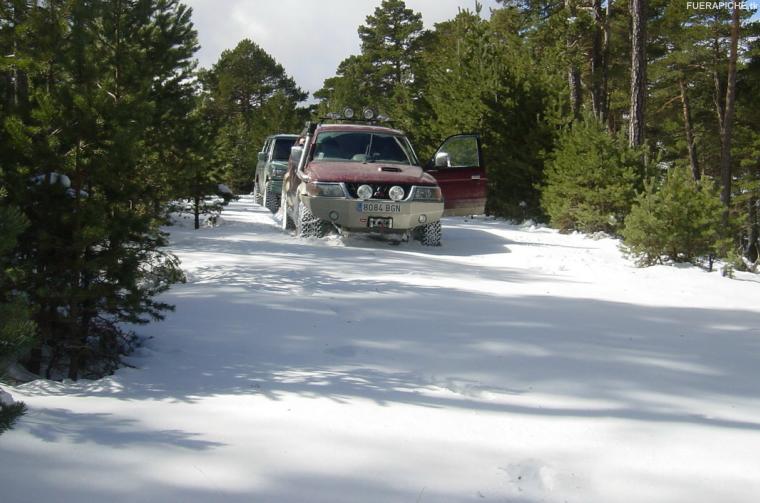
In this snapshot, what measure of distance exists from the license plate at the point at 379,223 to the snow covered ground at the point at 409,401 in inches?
106

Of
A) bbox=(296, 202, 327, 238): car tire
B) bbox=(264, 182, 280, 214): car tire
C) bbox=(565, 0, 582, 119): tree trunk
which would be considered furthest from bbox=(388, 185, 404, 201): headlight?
bbox=(565, 0, 582, 119): tree trunk

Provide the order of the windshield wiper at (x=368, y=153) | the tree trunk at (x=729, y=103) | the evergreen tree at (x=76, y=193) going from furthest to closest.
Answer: the tree trunk at (x=729, y=103), the windshield wiper at (x=368, y=153), the evergreen tree at (x=76, y=193)

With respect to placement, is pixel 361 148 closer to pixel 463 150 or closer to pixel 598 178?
pixel 463 150

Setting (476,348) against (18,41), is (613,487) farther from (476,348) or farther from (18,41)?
(18,41)

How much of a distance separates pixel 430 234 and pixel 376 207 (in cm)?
117

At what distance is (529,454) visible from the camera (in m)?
2.64

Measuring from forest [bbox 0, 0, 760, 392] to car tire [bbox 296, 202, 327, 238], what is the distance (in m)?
1.78

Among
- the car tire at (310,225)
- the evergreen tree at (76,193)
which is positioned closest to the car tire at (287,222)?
the car tire at (310,225)

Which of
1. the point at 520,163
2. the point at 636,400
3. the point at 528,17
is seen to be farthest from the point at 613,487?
the point at 528,17

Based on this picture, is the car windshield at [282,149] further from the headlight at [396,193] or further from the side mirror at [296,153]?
the headlight at [396,193]

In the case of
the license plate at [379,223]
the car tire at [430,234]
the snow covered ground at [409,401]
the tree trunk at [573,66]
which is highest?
the tree trunk at [573,66]

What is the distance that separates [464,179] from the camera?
10.8 metres

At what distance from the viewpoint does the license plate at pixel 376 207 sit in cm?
883

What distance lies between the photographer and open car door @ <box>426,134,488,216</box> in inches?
421
